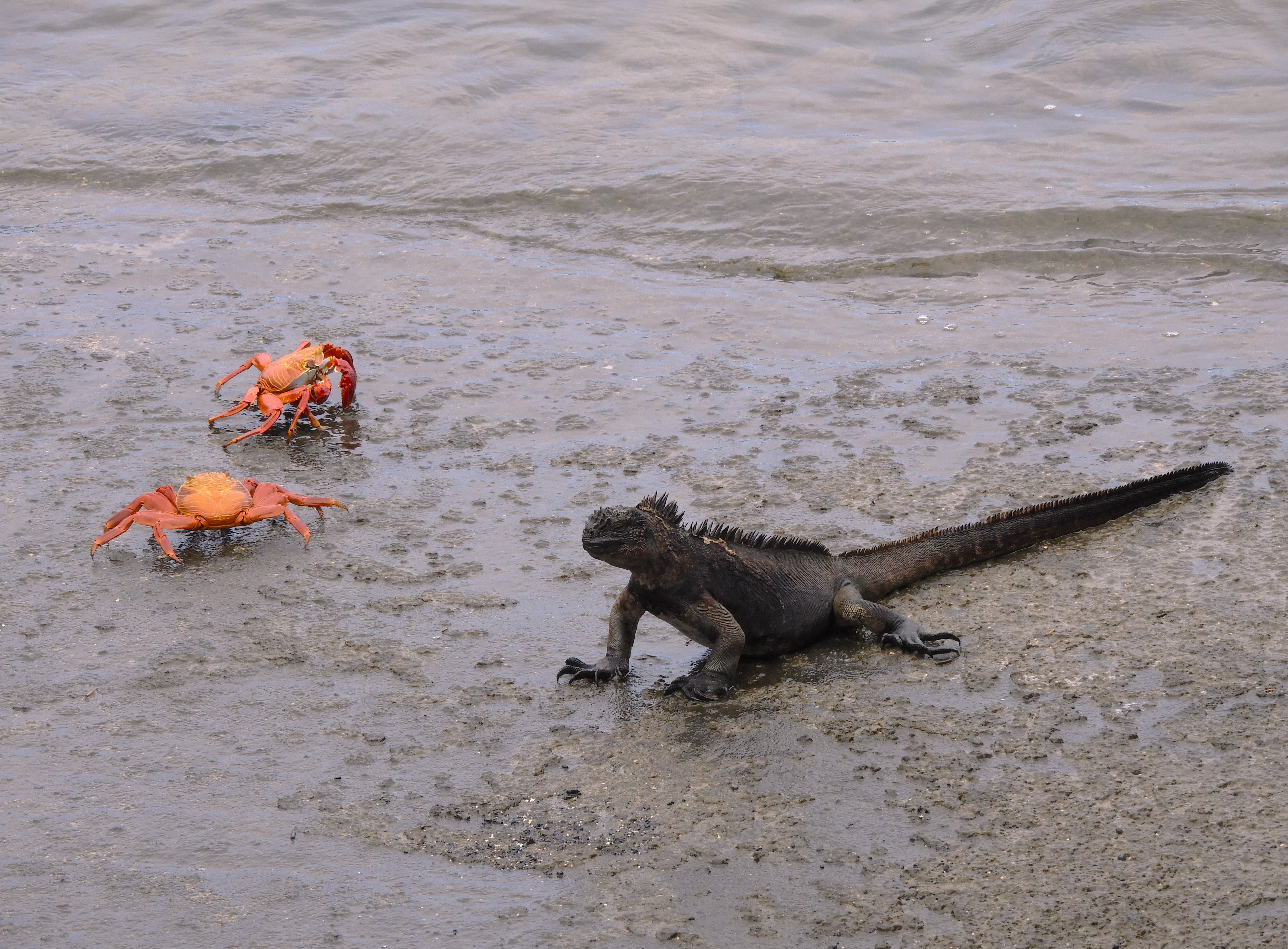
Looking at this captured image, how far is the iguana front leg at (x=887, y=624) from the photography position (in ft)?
15.9

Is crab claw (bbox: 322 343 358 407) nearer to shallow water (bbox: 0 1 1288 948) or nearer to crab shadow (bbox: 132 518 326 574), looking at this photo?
shallow water (bbox: 0 1 1288 948)

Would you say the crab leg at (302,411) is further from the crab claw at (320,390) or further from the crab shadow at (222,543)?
the crab shadow at (222,543)

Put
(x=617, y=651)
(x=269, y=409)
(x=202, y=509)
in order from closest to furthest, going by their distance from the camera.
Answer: (x=617, y=651) → (x=202, y=509) → (x=269, y=409)

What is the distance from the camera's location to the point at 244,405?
7.16 meters

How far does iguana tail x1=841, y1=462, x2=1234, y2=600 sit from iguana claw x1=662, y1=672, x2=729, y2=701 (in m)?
0.87

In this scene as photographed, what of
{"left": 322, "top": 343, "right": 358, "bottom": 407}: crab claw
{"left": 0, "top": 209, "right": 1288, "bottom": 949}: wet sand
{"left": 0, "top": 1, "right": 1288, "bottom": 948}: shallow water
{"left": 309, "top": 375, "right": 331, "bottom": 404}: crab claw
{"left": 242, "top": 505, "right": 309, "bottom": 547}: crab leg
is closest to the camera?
{"left": 0, "top": 209, "right": 1288, "bottom": 949}: wet sand

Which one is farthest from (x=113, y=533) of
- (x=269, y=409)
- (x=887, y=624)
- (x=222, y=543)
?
(x=887, y=624)

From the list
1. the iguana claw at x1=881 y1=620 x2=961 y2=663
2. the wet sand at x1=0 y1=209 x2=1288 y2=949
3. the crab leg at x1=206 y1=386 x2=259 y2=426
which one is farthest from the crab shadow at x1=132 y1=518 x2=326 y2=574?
the iguana claw at x1=881 y1=620 x2=961 y2=663

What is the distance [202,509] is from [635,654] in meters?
2.17

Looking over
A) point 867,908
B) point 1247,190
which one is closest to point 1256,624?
point 867,908

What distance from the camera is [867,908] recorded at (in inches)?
137

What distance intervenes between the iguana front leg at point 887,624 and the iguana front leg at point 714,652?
0.49 meters

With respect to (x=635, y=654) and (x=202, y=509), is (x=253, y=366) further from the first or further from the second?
(x=635, y=654)

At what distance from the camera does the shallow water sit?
372cm
